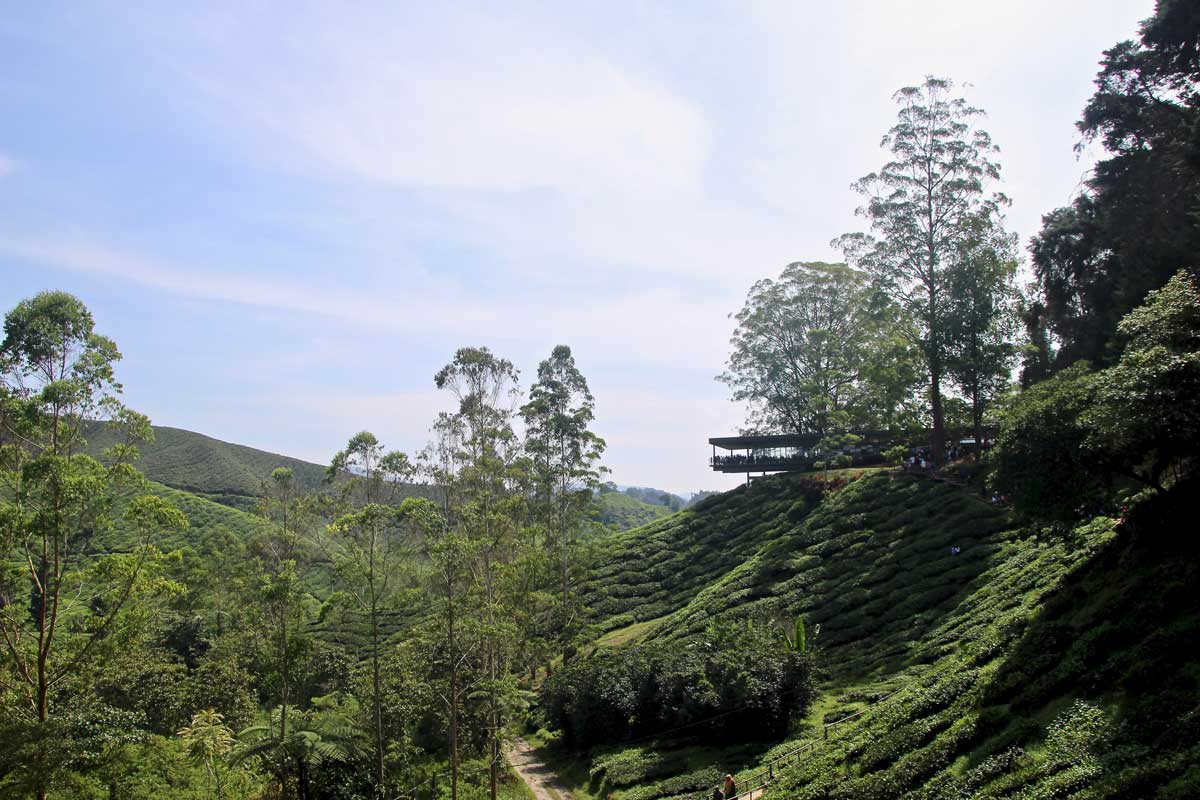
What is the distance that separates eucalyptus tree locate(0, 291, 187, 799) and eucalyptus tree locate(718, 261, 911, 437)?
32630 mm

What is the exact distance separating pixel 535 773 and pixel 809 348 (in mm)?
31753

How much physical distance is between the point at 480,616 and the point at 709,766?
8.51 metres

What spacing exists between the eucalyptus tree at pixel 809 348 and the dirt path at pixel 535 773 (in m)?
22.9

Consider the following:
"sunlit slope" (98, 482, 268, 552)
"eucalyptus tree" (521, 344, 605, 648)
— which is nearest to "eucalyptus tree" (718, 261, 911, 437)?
"eucalyptus tree" (521, 344, 605, 648)

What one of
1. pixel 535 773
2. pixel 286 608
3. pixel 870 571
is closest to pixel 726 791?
pixel 535 773

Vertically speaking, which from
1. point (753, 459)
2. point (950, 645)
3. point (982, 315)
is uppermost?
point (982, 315)

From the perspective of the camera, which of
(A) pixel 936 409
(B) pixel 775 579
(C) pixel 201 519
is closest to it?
(B) pixel 775 579

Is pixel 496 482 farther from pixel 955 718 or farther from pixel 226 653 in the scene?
pixel 955 718

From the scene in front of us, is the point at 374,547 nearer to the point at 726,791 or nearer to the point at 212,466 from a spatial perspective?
the point at 726,791

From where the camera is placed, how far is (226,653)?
30297 mm

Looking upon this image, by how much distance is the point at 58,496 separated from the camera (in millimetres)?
14461

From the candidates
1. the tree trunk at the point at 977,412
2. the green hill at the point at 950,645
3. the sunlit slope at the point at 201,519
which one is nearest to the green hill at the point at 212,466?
the sunlit slope at the point at 201,519

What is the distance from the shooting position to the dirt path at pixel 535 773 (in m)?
21.7

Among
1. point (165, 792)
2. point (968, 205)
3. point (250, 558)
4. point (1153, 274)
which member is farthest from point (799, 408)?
point (165, 792)
